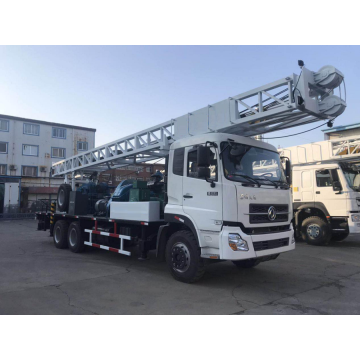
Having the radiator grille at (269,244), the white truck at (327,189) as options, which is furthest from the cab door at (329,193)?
the radiator grille at (269,244)

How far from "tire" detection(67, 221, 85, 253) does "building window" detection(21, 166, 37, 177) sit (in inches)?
1151

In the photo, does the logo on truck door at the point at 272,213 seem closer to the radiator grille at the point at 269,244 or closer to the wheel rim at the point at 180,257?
the radiator grille at the point at 269,244

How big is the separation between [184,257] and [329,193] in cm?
663

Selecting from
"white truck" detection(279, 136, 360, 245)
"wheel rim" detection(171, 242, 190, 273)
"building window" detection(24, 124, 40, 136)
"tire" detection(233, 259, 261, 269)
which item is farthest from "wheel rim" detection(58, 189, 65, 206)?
"building window" detection(24, 124, 40, 136)

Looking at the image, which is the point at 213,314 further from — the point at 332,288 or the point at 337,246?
the point at 337,246

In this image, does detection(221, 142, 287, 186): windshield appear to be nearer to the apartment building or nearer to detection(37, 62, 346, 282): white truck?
detection(37, 62, 346, 282): white truck

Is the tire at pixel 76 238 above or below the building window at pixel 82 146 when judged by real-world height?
below

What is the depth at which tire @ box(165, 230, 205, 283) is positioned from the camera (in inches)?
218

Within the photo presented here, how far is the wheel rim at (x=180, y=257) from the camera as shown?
5.69 m

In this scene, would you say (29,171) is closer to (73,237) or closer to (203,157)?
(73,237)

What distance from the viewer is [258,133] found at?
6398mm

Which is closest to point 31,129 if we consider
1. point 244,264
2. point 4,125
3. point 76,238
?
point 4,125

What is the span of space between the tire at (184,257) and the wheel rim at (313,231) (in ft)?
20.8

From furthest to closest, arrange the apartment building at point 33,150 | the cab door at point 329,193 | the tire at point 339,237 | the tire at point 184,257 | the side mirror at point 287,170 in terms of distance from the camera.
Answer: the apartment building at point 33,150, the tire at point 339,237, the cab door at point 329,193, the side mirror at point 287,170, the tire at point 184,257
